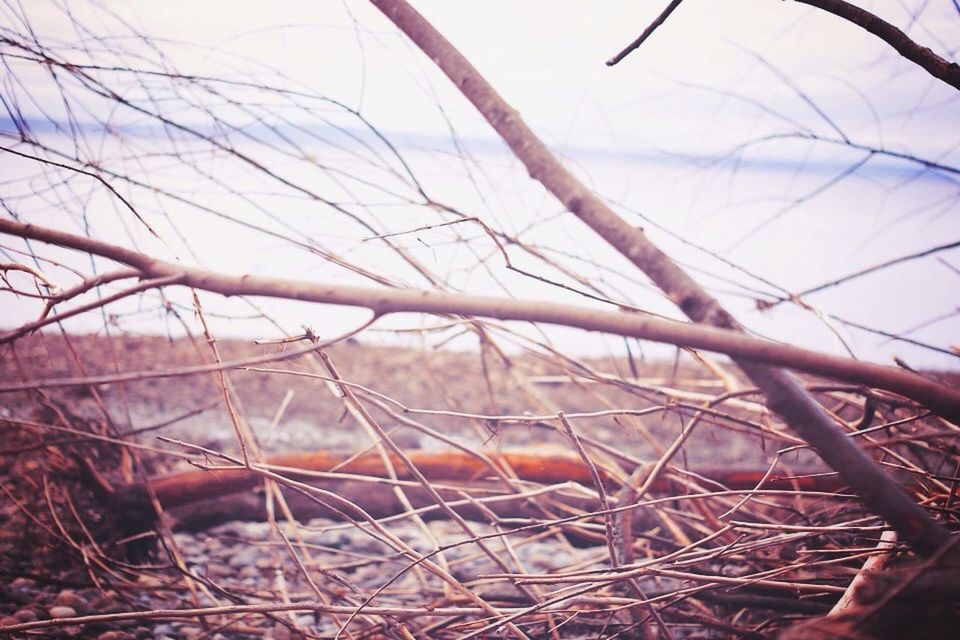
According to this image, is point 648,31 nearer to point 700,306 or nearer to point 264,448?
point 700,306

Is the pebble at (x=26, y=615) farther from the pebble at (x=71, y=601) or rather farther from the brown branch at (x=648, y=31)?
the brown branch at (x=648, y=31)

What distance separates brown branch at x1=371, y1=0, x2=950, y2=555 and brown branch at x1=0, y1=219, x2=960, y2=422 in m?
0.04

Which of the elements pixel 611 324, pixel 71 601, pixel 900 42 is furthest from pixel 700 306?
pixel 71 601

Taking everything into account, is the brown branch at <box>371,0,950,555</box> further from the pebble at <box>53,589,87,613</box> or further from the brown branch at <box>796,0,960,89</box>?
the pebble at <box>53,589,87,613</box>

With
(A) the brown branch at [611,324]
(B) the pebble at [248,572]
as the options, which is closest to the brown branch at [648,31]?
(A) the brown branch at [611,324]

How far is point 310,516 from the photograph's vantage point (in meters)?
2.00

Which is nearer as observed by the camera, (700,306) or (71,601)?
(700,306)

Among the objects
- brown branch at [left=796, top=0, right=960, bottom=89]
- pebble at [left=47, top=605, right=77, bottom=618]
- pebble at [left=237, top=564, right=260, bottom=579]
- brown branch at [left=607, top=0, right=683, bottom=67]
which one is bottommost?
pebble at [left=237, top=564, right=260, bottom=579]

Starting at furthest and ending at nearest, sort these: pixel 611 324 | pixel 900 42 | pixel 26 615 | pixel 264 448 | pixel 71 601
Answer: pixel 264 448 → pixel 71 601 → pixel 26 615 → pixel 900 42 → pixel 611 324

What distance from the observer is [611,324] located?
68 centimetres

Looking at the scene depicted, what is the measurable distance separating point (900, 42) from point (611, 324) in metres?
0.77

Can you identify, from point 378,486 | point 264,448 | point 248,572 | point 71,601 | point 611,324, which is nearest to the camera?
point 611,324

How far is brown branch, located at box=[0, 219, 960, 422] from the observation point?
26.8 inches

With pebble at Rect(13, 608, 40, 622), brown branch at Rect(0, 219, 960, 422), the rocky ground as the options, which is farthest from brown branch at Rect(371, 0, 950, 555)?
pebble at Rect(13, 608, 40, 622)
